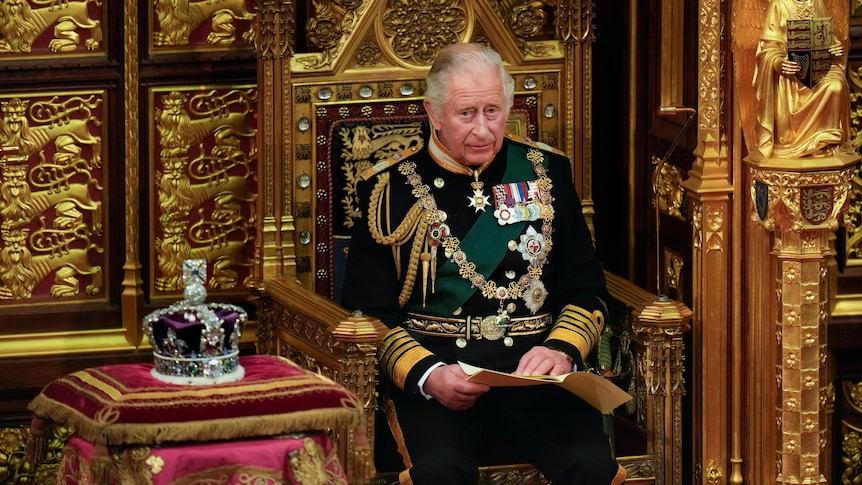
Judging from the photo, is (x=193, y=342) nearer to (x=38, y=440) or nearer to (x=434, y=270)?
(x=38, y=440)

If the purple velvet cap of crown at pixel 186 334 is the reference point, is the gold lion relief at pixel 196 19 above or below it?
above

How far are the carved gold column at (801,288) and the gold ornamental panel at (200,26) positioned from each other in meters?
2.02

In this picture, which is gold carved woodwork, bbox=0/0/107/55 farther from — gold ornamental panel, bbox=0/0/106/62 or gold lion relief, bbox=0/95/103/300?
gold lion relief, bbox=0/95/103/300

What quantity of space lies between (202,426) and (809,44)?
2.22 m

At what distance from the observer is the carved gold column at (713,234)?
637cm

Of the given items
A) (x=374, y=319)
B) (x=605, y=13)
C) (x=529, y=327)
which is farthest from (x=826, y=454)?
(x=605, y=13)

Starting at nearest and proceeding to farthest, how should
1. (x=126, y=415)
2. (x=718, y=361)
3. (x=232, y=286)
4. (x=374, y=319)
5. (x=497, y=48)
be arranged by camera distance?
(x=126, y=415), (x=374, y=319), (x=718, y=361), (x=497, y=48), (x=232, y=286)

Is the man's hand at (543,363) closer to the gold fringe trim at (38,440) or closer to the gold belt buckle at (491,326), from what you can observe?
the gold belt buckle at (491,326)

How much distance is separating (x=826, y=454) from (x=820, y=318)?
0.45m

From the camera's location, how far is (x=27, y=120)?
7.13 m

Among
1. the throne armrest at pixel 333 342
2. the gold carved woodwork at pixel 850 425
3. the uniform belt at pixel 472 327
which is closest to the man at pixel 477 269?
the uniform belt at pixel 472 327

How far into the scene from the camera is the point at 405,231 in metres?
6.26

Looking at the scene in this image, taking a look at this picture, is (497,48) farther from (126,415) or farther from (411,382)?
(126,415)

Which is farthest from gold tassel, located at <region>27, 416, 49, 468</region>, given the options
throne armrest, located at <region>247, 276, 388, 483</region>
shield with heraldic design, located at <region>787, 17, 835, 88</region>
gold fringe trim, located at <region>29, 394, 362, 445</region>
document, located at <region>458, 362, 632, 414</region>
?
shield with heraldic design, located at <region>787, 17, 835, 88</region>
